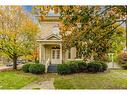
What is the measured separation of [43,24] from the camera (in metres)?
6.96

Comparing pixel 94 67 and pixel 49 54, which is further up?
pixel 49 54

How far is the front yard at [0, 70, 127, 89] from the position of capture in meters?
6.09

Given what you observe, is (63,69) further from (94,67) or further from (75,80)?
(94,67)

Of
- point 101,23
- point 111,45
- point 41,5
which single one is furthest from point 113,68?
point 41,5

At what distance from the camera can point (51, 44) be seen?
25.6 feet

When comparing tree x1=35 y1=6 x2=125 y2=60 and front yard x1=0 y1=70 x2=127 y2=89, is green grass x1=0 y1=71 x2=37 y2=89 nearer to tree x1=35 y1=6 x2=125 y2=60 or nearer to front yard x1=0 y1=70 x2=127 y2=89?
front yard x1=0 y1=70 x2=127 y2=89

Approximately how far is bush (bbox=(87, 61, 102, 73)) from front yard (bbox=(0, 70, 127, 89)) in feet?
0.31

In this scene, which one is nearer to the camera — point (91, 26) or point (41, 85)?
point (91, 26)

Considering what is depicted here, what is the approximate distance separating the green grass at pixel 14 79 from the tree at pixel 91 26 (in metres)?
1.23

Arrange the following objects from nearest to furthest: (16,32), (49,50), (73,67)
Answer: (73,67) < (49,50) < (16,32)

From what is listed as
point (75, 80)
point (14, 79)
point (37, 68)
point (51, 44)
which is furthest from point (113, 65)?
point (51, 44)

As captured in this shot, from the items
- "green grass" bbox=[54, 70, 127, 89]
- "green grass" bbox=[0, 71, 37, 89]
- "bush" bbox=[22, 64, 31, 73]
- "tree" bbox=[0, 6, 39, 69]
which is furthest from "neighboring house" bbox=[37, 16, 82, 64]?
"green grass" bbox=[0, 71, 37, 89]

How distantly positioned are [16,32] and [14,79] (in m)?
1.83

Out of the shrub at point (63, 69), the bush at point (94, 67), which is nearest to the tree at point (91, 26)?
the bush at point (94, 67)
